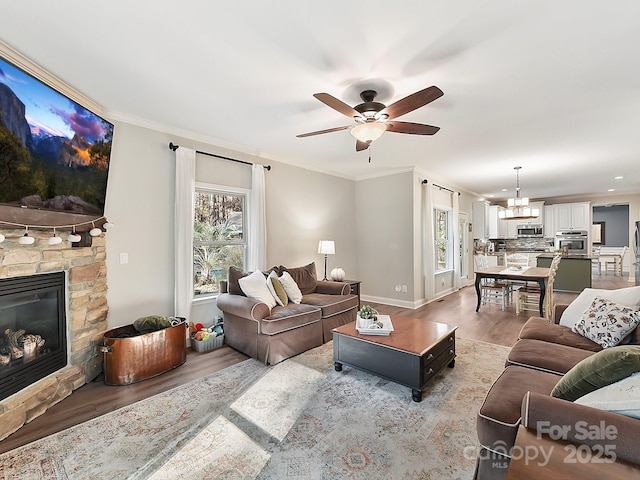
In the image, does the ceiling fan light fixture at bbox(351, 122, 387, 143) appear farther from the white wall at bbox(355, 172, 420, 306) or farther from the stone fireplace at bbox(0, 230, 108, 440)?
the white wall at bbox(355, 172, 420, 306)

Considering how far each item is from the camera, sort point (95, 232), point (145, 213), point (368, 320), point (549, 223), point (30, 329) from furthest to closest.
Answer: point (549, 223), point (145, 213), point (368, 320), point (95, 232), point (30, 329)

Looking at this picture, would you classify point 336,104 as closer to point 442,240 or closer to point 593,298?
point 593,298

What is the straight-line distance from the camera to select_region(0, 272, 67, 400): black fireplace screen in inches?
88.5

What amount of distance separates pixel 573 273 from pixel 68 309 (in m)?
9.40

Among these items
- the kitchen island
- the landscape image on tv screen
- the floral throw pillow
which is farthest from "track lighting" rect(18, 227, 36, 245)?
Result: the kitchen island

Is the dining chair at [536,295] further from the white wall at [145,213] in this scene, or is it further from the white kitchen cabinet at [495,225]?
the white wall at [145,213]

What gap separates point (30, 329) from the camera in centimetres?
247

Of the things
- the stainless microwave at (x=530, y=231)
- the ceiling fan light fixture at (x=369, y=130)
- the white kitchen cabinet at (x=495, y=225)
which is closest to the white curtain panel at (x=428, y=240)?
the ceiling fan light fixture at (x=369, y=130)

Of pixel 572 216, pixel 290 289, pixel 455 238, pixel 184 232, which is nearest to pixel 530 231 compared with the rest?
pixel 572 216

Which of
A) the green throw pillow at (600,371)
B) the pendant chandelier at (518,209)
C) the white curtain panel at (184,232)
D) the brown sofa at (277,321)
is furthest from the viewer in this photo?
the pendant chandelier at (518,209)

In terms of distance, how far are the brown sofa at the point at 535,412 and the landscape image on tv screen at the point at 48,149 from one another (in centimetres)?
339

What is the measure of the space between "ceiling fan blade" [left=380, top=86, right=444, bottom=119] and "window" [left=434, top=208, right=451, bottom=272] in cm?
466

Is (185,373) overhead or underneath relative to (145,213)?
underneath

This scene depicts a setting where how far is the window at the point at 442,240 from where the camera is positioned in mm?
6789
